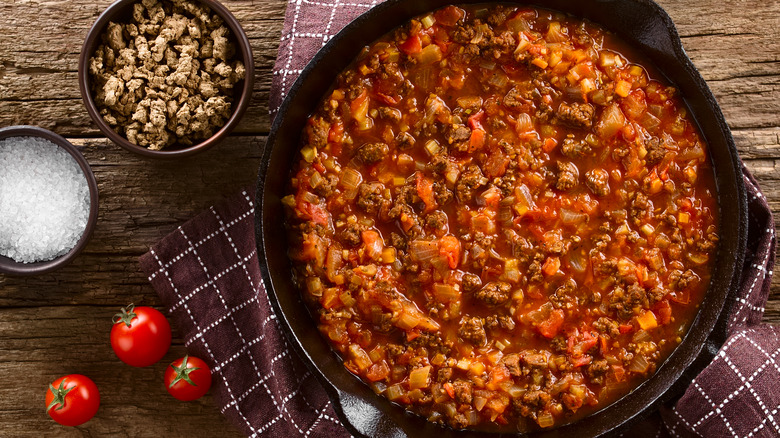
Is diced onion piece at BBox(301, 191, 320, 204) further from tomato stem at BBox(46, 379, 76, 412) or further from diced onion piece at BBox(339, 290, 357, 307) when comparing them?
tomato stem at BBox(46, 379, 76, 412)

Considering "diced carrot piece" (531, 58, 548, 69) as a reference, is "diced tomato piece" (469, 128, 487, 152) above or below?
below

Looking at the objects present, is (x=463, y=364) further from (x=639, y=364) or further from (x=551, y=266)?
(x=639, y=364)

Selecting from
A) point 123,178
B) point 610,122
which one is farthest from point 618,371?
point 123,178

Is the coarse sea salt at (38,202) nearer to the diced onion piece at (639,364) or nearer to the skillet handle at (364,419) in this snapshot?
the skillet handle at (364,419)

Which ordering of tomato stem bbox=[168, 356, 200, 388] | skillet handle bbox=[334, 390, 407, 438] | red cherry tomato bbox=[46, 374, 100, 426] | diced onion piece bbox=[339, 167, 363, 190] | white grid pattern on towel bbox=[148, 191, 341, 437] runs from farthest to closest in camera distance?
1. white grid pattern on towel bbox=[148, 191, 341, 437]
2. red cherry tomato bbox=[46, 374, 100, 426]
3. tomato stem bbox=[168, 356, 200, 388]
4. diced onion piece bbox=[339, 167, 363, 190]
5. skillet handle bbox=[334, 390, 407, 438]

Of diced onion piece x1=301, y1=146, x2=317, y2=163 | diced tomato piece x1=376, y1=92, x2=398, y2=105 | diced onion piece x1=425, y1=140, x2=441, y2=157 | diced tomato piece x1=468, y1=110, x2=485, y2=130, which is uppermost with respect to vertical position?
diced tomato piece x1=468, y1=110, x2=485, y2=130

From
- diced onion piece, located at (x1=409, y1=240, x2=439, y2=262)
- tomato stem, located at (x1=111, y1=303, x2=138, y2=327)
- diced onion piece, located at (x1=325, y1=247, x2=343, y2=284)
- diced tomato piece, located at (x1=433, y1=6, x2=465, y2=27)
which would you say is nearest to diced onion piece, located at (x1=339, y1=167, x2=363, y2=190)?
diced onion piece, located at (x1=325, y1=247, x2=343, y2=284)

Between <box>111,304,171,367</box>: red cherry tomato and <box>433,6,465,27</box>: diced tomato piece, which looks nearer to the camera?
<box>433,6,465,27</box>: diced tomato piece
